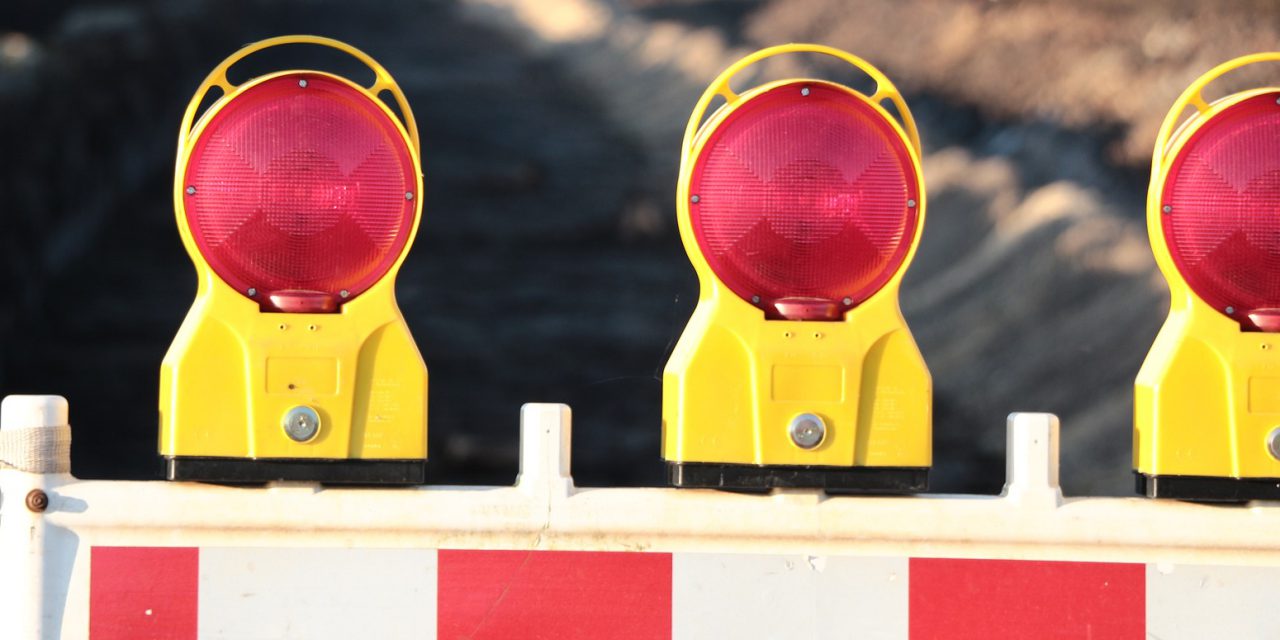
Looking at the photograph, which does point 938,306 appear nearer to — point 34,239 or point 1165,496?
point 1165,496

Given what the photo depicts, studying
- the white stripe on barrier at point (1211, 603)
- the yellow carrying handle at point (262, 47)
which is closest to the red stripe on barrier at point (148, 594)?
the yellow carrying handle at point (262, 47)

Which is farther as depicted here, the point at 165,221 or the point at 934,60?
the point at 934,60

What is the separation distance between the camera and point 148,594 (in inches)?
65.7

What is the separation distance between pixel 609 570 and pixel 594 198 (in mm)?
1226

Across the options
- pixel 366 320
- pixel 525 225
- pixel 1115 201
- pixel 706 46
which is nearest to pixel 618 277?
pixel 525 225

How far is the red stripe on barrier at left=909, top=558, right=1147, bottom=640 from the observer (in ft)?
5.44

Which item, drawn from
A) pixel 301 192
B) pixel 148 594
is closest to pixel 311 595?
pixel 148 594

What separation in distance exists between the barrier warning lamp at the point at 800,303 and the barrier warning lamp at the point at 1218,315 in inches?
9.8

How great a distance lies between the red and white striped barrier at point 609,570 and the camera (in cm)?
166

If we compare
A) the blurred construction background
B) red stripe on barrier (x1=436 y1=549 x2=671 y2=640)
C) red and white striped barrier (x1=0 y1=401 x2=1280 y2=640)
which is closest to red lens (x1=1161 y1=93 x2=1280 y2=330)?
red and white striped barrier (x1=0 y1=401 x2=1280 y2=640)

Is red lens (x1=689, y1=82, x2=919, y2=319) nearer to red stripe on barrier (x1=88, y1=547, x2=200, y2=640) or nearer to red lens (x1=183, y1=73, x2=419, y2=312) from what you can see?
red lens (x1=183, y1=73, x2=419, y2=312)

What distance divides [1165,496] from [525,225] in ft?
4.34

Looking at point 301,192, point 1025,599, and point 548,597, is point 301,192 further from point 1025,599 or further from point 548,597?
point 1025,599

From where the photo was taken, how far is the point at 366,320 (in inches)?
69.7
